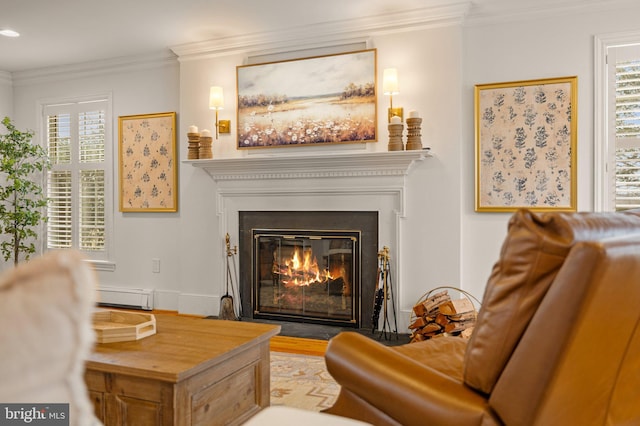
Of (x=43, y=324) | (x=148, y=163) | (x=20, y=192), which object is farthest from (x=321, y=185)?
(x=43, y=324)

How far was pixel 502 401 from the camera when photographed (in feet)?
4.09

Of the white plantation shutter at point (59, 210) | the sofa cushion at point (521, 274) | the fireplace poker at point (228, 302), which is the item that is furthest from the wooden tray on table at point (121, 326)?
the white plantation shutter at point (59, 210)

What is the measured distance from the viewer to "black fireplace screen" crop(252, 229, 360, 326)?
4.18 metres

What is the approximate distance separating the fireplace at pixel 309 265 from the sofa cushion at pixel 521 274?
9.18ft

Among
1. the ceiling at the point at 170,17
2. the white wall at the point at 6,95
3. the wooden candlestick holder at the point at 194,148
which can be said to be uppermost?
the ceiling at the point at 170,17

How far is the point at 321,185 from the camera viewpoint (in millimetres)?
4266

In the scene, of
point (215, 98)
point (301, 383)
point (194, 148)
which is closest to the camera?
point (301, 383)

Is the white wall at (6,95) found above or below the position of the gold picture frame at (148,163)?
above

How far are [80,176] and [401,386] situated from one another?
5.03m

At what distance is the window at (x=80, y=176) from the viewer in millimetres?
5371

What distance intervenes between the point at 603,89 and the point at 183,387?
3463mm

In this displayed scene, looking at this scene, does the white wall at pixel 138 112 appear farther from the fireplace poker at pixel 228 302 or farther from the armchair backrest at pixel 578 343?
the armchair backrest at pixel 578 343

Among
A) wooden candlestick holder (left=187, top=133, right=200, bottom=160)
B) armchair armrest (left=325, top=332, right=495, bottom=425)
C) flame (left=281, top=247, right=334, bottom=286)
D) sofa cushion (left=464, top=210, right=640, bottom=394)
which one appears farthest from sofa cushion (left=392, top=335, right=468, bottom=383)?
wooden candlestick holder (left=187, top=133, right=200, bottom=160)

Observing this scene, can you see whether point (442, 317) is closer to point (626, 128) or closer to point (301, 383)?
point (301, 383)
